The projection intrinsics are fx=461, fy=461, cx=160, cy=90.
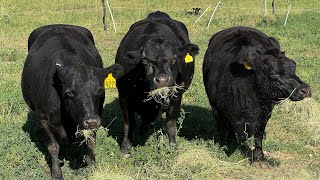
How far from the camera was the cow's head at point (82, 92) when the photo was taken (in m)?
4.98

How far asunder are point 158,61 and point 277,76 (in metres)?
1.54

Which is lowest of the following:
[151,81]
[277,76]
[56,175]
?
[56,175]

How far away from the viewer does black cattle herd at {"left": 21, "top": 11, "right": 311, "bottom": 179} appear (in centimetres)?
535

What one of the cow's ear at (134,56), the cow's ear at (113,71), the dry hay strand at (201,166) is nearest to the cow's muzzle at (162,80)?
the cow's ear at (113,71)

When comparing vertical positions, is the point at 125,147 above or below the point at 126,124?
below

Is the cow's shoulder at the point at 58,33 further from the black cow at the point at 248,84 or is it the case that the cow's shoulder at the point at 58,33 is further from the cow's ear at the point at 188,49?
the black cow at the point at 248,84

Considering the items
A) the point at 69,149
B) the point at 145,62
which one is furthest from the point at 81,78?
the point at 69,149

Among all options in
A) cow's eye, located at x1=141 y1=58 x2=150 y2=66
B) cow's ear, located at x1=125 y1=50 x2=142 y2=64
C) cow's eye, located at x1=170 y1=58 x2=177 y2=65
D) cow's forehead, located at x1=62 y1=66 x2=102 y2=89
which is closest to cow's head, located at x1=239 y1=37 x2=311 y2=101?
cow's eye, located at x1=170 y1=58 x2=177 y2=65

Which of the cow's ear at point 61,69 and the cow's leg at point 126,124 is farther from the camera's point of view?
the cow's leg at point 126,124

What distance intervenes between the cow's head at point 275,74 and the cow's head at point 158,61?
3.09 feet

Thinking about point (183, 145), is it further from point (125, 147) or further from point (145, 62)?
point (145, 62)

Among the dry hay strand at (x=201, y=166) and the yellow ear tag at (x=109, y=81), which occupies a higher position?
the yellow ear tag at (x=109, y=81)

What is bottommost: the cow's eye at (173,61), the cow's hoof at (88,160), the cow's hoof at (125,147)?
the cow's hoof at (125,147)

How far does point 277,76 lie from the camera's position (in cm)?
589
